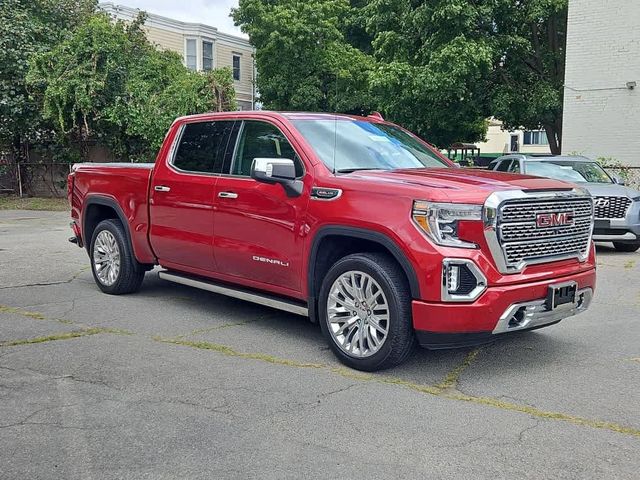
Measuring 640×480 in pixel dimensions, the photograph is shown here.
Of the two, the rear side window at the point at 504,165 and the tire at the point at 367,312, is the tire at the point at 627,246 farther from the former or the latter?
the tire at the point at 367,312

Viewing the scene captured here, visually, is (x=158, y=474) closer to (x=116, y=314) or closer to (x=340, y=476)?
(x=340, y=476)

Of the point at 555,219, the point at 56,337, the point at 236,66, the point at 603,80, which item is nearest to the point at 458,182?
the point at 555,219

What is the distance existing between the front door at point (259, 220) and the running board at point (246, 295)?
11 cm

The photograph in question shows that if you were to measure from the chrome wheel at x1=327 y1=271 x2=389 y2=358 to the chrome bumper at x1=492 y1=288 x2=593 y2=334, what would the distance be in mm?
816

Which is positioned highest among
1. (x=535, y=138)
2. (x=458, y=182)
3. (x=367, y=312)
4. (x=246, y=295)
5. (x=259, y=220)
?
(x=535, y=138)

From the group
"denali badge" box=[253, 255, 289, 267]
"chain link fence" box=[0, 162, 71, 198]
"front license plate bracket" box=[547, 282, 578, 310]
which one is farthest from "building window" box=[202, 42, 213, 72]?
"front license plate bracket" box=[547, 282, 578, 310]

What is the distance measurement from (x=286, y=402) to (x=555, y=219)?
2.38m

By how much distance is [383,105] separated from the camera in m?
24.1

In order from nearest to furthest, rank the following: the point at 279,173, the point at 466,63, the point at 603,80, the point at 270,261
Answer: the point at 279,173
the point at 270,261
the point at 603,80
the point at 466,63

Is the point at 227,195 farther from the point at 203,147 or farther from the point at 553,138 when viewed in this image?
the point at 553,138

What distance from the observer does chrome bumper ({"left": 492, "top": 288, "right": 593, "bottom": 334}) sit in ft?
15.2

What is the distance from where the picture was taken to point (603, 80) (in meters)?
18.8

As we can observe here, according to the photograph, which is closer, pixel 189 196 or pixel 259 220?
pixel 259 220

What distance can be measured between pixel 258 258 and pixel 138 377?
147 cm
